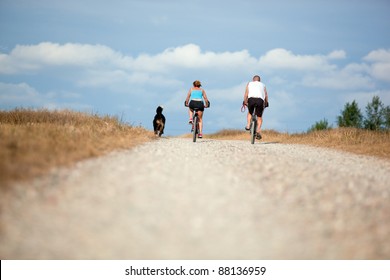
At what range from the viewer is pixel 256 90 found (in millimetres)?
15133

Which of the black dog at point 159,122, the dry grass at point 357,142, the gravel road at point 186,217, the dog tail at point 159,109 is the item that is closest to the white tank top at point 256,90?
the dry grass at point 357,142

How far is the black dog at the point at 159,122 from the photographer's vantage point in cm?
1917

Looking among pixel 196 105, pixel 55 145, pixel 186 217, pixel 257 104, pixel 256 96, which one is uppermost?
pixel 256 96

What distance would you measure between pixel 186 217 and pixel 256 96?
11.3 m

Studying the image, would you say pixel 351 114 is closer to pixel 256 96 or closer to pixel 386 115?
pixel 386 115

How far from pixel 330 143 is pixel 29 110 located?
41.0 feet

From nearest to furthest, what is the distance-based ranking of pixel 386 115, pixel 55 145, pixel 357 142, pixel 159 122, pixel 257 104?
1. pixel 55 145
2. pixel 257 104
3. pixel 357 142
4. pixel 159 122
5. pixel 386 115

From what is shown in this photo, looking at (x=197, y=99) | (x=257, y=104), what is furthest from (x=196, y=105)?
(x=257, y=104)

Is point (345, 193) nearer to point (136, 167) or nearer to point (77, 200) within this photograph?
point (136, 167)

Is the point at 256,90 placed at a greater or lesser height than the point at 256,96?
greater

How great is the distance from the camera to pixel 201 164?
297 inches

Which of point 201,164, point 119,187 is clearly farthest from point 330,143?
point 119,187

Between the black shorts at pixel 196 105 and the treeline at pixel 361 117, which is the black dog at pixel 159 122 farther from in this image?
the treeline at pixel 361 117

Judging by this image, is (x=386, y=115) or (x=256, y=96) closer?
(x=256, y=96)
